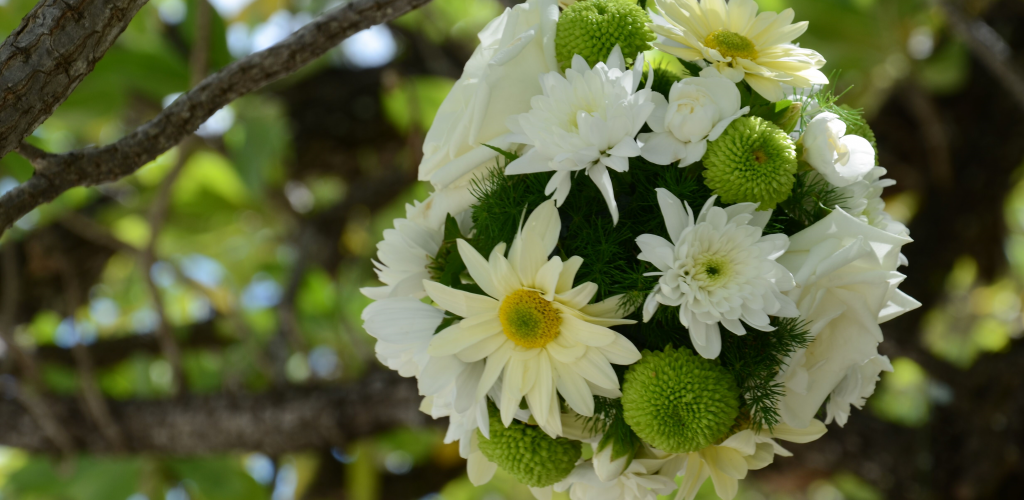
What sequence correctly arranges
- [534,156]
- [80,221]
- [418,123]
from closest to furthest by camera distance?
[534,156], [80,221], [418,123]

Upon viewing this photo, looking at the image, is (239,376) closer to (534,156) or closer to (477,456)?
(477,456)

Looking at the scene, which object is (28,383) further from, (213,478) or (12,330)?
(213,478)

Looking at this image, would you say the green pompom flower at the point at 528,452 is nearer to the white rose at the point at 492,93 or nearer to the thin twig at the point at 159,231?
the white rose at the point at 492,93

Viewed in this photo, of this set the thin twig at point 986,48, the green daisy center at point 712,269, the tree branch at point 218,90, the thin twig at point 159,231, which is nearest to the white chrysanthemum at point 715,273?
the green daisy center at point 712,269

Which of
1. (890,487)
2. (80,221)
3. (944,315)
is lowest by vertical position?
(944,315)

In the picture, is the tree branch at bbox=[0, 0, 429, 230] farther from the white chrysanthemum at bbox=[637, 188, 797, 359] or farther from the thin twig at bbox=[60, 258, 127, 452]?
the thin twig at bbox=[60, 258, 127, 452]

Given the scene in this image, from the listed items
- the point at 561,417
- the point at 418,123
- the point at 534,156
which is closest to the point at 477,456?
the point at 561,417
